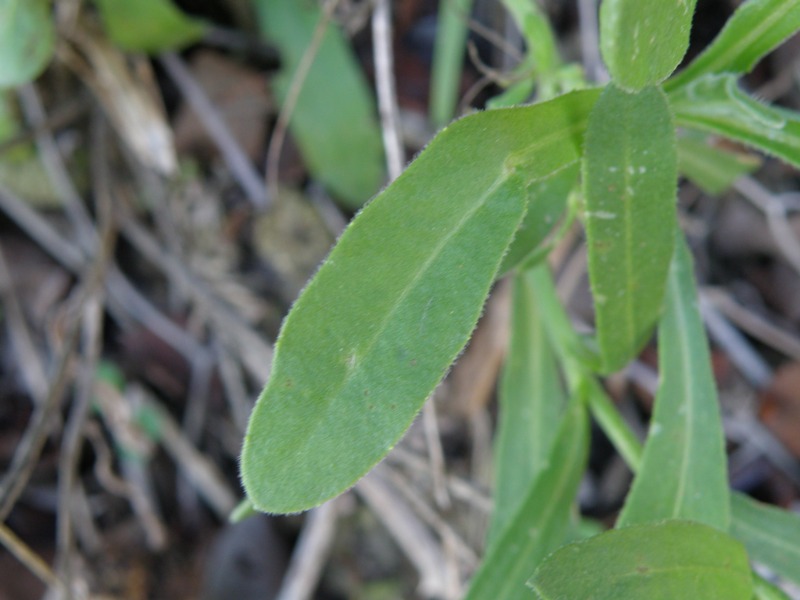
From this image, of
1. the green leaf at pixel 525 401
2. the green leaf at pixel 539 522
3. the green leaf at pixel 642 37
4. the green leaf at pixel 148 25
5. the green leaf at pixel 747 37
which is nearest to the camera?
the green leaf at pixel 642 37

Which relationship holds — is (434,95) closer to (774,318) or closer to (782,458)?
(774,318)

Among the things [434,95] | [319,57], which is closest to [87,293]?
[319,57]

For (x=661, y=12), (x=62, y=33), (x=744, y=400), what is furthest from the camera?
(x=744, y=400)

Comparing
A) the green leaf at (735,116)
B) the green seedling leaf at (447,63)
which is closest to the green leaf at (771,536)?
the green leaf at (735,116)

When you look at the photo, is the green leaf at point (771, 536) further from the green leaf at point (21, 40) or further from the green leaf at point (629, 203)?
the green leaf at point (21, 40)

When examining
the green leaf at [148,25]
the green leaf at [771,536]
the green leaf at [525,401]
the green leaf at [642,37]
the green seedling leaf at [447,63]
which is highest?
the green leaf at [148,25]

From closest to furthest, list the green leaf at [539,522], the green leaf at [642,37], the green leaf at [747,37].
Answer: the green leaf at [642,37] < the green leaf at [747,37] < the green leaf at [539,522]
